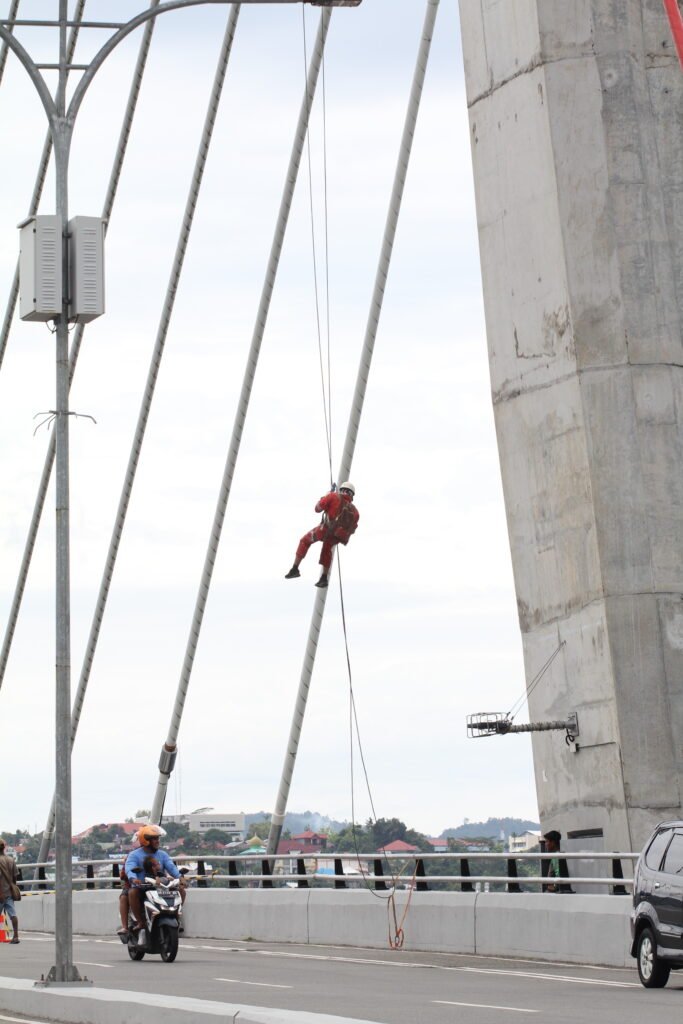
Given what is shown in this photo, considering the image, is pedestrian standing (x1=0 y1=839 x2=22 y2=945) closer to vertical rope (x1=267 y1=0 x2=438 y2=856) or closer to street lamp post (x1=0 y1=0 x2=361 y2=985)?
vertical rope (x1=267 y1=0 x2=438 y2=856)

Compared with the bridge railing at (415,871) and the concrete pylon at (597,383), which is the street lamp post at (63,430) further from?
the concrete pylon at (597,383)

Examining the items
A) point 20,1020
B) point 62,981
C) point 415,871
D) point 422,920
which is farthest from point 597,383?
point 20,1020

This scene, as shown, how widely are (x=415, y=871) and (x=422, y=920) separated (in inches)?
23.5

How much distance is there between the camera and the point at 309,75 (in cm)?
2878

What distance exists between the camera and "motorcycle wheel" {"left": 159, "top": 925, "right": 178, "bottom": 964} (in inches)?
787

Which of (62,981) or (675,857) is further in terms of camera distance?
(675,857)

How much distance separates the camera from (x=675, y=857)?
16344mm

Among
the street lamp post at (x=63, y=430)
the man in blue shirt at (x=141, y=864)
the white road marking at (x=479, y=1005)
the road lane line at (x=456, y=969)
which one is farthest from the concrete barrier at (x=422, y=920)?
the street lamp post at (x=63, y=430)

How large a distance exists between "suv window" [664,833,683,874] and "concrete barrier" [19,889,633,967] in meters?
2.24

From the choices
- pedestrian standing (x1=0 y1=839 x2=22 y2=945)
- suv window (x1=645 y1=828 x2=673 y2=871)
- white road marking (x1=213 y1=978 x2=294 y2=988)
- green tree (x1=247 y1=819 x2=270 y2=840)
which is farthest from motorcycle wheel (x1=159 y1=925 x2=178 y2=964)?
green tree (x1=247 y1=819 x2=270 y2=840)

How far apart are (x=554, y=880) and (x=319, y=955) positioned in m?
3.59

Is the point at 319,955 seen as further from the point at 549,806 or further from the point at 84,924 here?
the point at 84,924

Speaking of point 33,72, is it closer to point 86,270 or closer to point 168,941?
point 86,270

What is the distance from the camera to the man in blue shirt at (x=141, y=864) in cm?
1983
